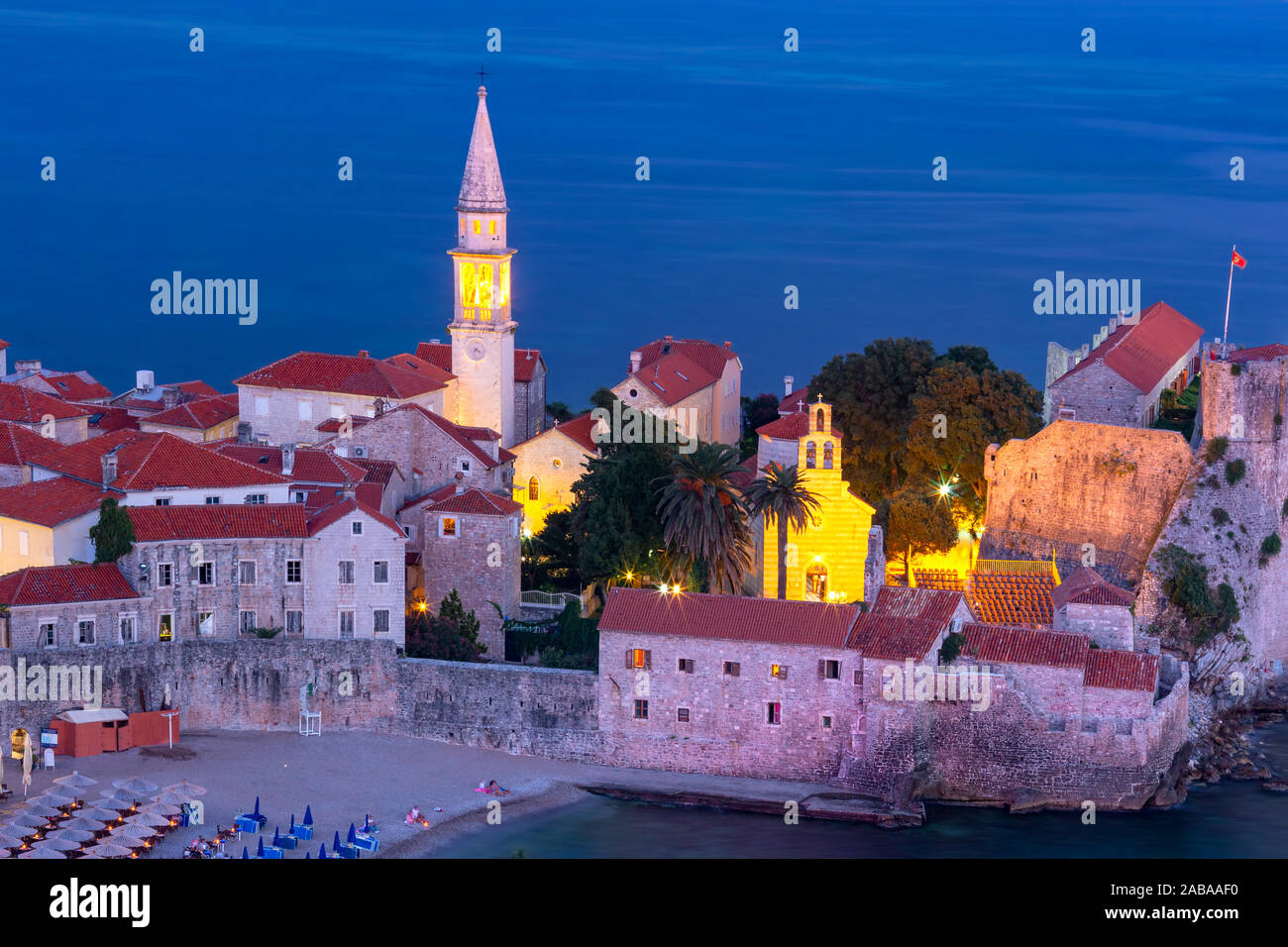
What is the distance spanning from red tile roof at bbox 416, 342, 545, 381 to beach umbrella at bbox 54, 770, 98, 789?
98.6 feet

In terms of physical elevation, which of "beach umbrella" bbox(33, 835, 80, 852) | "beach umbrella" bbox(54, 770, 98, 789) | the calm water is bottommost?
the calm water

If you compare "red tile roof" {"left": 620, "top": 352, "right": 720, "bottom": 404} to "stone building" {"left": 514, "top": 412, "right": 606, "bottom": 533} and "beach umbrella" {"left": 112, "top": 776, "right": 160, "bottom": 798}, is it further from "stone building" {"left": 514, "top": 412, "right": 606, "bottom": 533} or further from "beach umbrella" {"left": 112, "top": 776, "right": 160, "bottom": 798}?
"beach umbrella" {"left": 112, "top": 776, "right": 160, "bottom": 798}

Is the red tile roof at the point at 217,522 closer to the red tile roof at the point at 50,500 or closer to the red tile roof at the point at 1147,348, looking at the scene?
the red tile roof at the point at 50,500

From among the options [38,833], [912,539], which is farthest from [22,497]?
[912,539]

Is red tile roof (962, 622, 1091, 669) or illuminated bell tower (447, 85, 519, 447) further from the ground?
illuminated bell tower (447, 85, 519, 447)

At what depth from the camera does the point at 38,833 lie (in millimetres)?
56406

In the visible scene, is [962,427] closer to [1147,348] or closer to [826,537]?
[1147,348]

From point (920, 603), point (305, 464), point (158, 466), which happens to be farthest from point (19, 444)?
point (920, 603)

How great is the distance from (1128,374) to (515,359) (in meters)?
24.4

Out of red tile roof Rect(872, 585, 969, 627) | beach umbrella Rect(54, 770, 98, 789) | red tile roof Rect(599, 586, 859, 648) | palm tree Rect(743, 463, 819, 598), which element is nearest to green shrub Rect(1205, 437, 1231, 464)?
red tile roof Rect(872, 585, 969, 627)

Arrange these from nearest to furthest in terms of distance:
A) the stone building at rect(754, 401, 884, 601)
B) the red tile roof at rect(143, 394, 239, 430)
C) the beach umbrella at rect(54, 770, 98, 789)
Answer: the beach umbrella at rect(54, 770, 98, 789) < the stone building at rect(754, 401, 884, 601) < the red tile roof at rect(143, 394, 239, 430)

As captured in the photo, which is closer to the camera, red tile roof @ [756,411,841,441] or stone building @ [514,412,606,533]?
red tile roof @ [756,411,841,441]

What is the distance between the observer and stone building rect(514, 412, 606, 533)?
7912 cm

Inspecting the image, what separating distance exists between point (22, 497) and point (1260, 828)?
3620cm
